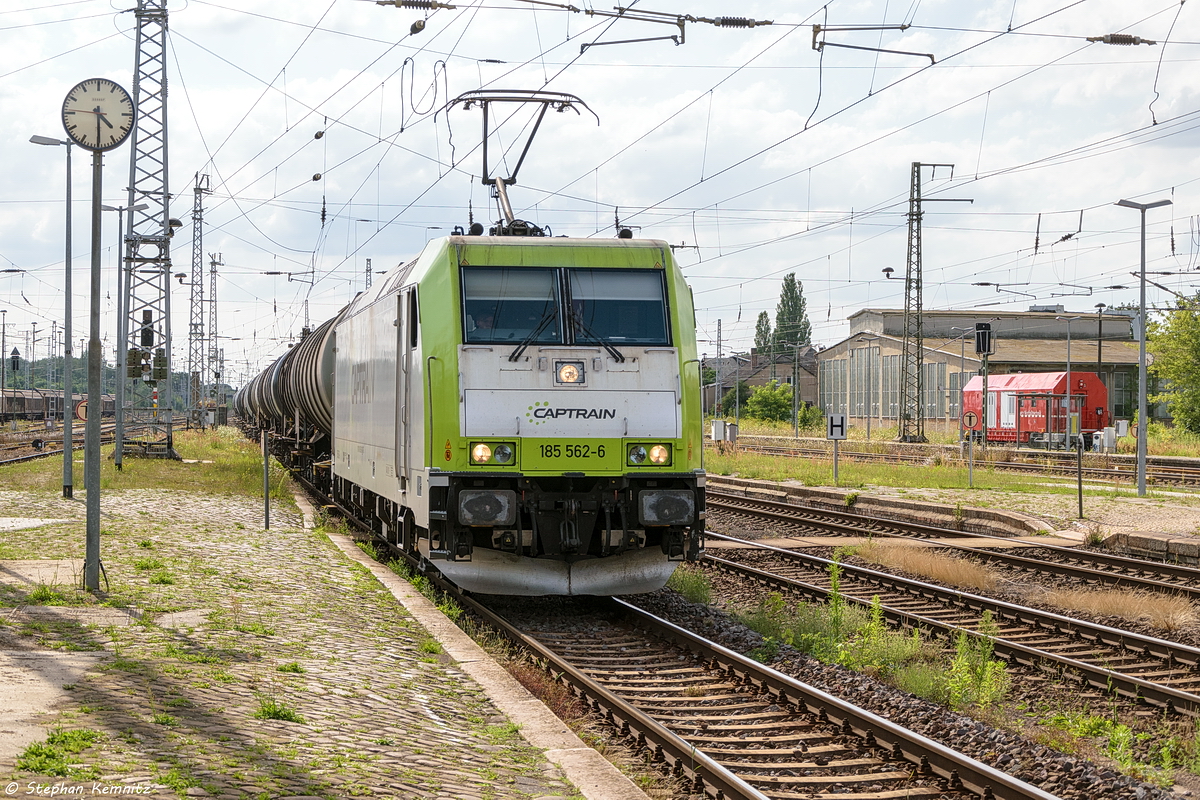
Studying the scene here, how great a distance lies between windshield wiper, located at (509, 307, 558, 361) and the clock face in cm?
403

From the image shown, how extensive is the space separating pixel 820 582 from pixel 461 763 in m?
8.50

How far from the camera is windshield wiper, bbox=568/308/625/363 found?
432 inches

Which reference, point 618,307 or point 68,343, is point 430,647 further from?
point 68,343

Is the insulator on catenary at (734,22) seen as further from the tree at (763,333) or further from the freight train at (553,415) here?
the tree at (763,333)

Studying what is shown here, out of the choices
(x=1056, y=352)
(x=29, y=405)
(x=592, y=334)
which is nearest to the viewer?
(x=592, y=334)

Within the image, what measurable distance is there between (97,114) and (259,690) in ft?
19.9

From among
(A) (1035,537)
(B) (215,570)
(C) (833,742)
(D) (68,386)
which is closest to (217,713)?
(C) (833,742)

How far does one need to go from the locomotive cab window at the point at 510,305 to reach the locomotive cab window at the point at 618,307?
223mm

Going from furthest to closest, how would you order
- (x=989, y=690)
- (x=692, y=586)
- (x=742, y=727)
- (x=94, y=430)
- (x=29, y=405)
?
(x=29, y=405)
(x=692, y=586)
(x=94, y=430)
(x=989, y=690)
(x=742, y=727)

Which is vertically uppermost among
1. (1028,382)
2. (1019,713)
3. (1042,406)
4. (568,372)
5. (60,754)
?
(1028,382)

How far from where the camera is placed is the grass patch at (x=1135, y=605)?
11695 mm

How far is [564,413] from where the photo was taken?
1073cm

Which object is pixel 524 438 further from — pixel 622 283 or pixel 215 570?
pixel 215 570

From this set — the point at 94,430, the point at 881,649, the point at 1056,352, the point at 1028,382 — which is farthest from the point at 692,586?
the point at 1056,352
